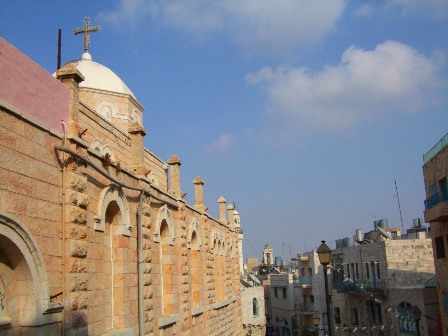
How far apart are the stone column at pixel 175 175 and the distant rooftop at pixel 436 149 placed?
34.7ft

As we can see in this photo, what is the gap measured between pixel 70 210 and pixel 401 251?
26392 millimetres

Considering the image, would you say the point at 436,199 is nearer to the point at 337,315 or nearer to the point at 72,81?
the point at 72,81

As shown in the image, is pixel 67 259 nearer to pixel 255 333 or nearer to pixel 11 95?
pixel 11 95

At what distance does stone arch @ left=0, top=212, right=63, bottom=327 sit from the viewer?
6508 mm

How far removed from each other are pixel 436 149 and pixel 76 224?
55.7ft

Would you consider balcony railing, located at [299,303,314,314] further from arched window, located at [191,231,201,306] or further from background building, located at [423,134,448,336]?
arched window, located at [191,231,201,306]

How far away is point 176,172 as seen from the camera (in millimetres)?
15961

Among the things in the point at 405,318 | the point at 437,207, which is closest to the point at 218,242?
the point at 437,207

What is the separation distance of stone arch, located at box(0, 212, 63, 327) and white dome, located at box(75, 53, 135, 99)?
12.1 metres

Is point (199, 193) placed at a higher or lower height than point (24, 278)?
higher

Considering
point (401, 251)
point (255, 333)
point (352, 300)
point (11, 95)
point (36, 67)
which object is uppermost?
point (36, 67)

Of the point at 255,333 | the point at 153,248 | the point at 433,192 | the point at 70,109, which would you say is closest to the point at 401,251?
the point at 433,192

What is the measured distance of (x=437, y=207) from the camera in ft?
62.6

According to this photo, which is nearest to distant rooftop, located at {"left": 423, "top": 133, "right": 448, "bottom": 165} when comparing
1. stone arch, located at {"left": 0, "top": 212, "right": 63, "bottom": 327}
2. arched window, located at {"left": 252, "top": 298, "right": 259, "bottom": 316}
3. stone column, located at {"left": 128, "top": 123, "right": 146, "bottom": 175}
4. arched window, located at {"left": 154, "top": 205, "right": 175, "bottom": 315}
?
arched window, located at {"left": 154, "top": 205, "right": 175, "bottom": 315}
